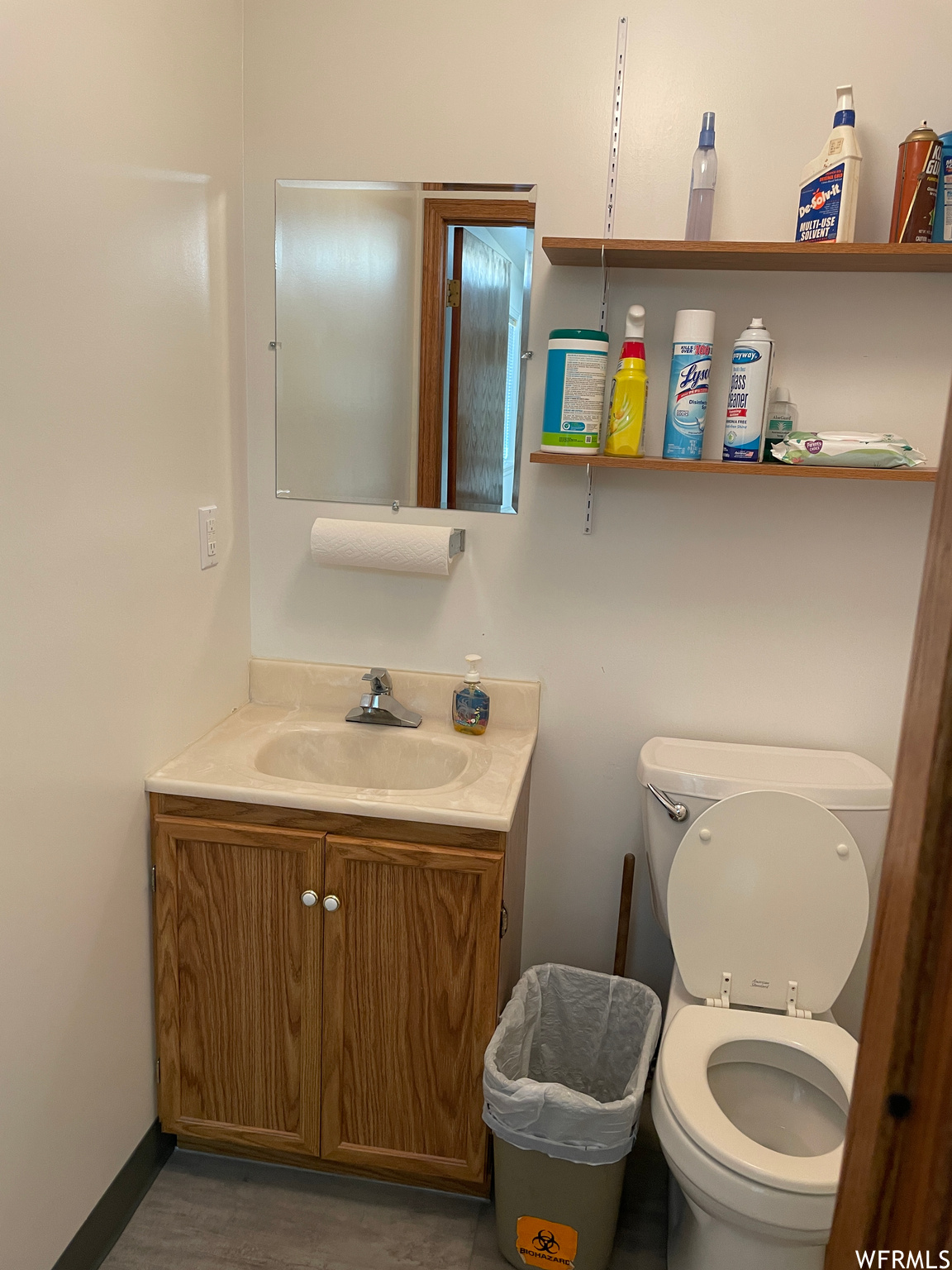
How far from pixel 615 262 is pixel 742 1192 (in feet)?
5.07

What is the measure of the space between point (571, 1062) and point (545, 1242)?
0.34 meters

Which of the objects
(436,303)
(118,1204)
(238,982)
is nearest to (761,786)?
(238,982)

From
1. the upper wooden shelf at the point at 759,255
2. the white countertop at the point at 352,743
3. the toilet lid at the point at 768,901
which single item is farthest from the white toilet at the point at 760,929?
the upper wooden shelf at the point at 759,255

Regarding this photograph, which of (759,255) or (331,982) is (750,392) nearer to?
(759,255)

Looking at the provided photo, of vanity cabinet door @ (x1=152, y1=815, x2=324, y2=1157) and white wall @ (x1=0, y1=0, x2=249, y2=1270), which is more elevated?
white wall @ (x1=0, y1=0, x2=249, y2=1270)

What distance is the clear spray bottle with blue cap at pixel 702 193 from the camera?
5.40 feet

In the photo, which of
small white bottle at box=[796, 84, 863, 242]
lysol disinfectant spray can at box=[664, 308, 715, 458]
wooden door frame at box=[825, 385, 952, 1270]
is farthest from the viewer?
lysol disinfectant spray can at box=[664, 308, 715, 458]

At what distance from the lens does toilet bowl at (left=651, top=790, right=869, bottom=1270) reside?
145 cm

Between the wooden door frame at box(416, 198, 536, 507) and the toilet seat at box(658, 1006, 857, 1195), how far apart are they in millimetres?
1125

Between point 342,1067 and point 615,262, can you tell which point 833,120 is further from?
point 342,1067

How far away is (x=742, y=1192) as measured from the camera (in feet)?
4.25

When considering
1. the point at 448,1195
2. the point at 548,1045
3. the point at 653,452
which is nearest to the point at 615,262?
the point at 653,452

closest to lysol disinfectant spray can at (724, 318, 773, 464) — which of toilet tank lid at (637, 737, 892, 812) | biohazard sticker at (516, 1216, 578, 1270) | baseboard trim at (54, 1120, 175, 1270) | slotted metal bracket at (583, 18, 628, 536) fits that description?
slotted metal bracket at (583, 18, 628, 536)

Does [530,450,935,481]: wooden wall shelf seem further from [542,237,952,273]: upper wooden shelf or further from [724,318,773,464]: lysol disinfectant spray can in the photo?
[542,237,952,273]: upper wooden shelf
